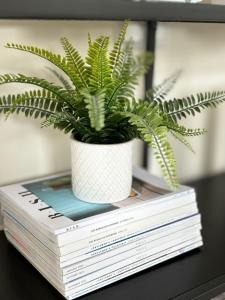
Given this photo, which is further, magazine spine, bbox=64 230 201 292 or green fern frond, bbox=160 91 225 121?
green fern frond, bbox=160 91 225 121

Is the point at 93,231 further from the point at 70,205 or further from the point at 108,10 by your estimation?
the point at 108,10

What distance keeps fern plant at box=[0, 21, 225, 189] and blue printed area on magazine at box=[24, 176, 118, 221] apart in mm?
122

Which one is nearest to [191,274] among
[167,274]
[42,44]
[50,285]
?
[167,274]

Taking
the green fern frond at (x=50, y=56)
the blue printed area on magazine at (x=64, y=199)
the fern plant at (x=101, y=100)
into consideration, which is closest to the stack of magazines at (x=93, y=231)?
→ the blue printed area on magazine at (x=64, y=199)

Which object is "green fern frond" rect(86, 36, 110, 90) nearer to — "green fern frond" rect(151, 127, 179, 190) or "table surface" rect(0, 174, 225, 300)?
"green fern frond" rect(151, 127, 179, 190)

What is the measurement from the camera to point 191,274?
0.76 m

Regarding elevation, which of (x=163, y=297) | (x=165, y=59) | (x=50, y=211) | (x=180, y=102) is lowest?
(x=163, y=297)

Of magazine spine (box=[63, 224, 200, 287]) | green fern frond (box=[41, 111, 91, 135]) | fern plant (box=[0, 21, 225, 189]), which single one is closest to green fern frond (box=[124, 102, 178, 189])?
fern plant (box=[0, 21, 225, 189])

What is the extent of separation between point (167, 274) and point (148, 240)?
79 mm

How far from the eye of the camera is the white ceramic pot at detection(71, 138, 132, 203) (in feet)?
2.36

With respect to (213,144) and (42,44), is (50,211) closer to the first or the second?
(42,44)

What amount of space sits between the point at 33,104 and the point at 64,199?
19 centimetres

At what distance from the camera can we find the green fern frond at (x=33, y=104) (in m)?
0.72

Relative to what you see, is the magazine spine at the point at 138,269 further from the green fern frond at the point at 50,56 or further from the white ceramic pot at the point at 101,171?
the green fern frond at the point at 50,56
